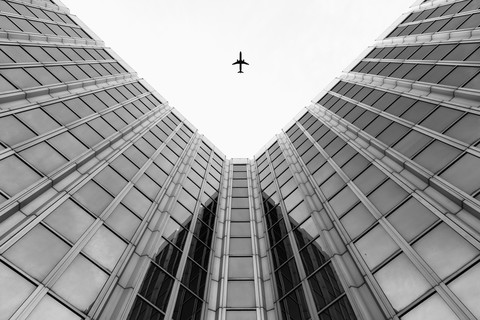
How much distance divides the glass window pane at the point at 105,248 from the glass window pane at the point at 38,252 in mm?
1272

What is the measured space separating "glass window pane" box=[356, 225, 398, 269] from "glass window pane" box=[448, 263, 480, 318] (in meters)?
3.30

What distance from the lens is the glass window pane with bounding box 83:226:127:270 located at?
1622 centimetres

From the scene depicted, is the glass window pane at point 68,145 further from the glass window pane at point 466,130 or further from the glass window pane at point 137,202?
the glass window pane at point 466,130

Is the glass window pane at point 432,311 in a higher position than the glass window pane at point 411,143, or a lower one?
lower

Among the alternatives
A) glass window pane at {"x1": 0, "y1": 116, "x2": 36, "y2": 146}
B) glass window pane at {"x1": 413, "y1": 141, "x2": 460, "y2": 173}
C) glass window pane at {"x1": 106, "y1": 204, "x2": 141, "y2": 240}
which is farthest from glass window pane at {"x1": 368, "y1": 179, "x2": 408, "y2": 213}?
glass window pane at {"x1": 0, "y1": 116, "x2": 36, "y2": 146}

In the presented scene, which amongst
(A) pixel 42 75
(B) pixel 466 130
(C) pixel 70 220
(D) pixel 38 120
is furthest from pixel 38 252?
(B) pixel 466 130

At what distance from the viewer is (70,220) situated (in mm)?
16656

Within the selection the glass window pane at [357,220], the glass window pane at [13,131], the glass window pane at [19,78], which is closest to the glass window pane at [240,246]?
the glass window pane at [357,220]

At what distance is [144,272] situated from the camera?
1719 centimetres

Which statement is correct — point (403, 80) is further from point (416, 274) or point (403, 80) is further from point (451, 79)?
point (416, 274)

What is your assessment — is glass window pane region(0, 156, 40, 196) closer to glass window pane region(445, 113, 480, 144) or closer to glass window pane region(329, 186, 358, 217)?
glass window pane region(329, 186, 358, 217)

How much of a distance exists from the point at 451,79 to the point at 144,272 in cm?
2203

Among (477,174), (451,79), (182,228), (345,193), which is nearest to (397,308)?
(477,174)

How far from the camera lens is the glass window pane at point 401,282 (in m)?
13.3
